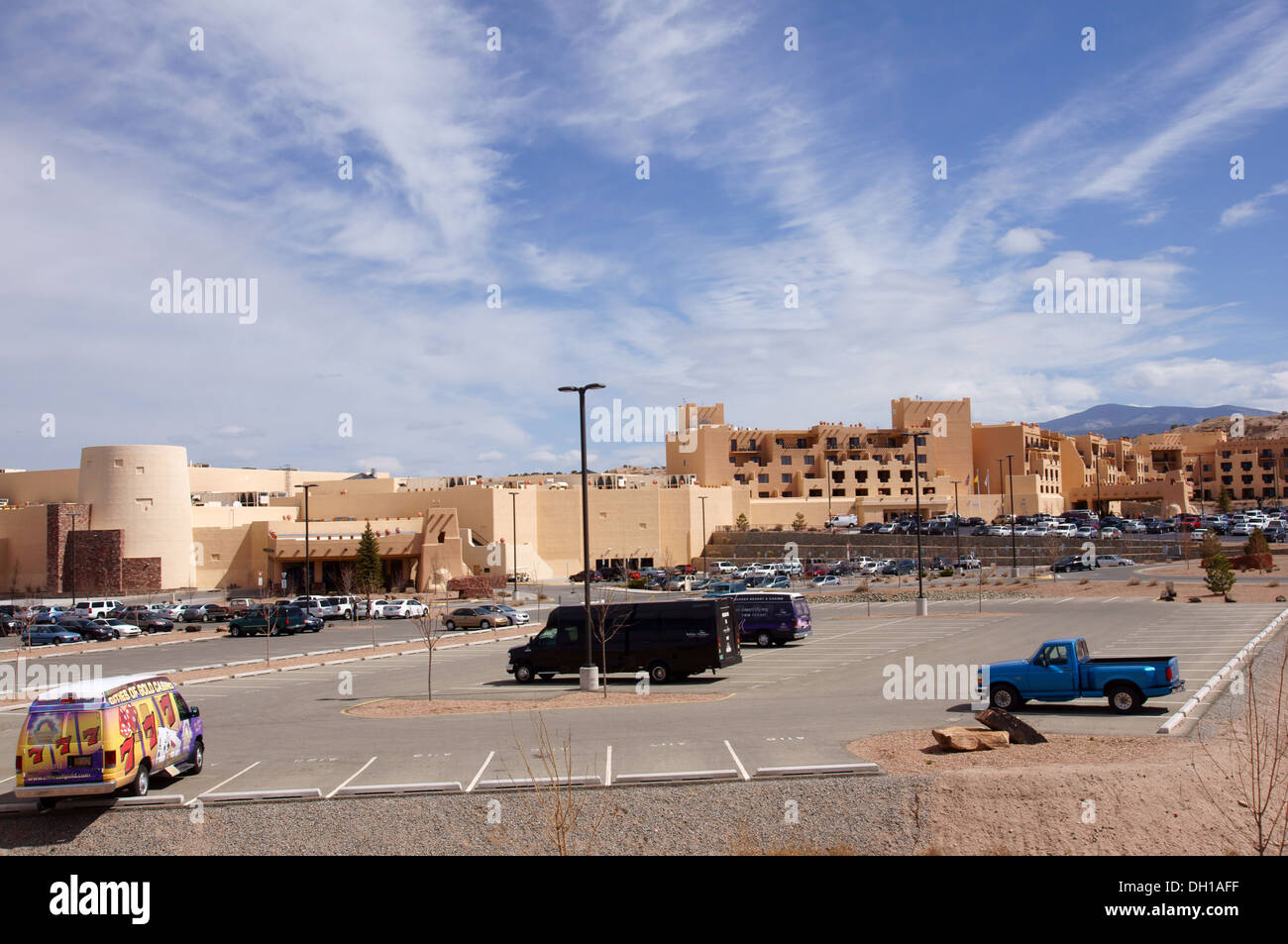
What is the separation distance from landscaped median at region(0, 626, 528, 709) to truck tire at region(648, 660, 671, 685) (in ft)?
27.6

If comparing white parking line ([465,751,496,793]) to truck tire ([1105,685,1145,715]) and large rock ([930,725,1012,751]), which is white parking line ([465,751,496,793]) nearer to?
large rock ([930,725,1012,751])

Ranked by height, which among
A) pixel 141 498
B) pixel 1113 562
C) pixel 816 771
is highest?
pixel 141 498

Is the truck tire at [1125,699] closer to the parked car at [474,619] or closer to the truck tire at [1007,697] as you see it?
the truck tire at [1007,697]

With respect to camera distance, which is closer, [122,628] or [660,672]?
[660,672]

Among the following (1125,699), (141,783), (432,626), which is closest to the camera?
(141,783)

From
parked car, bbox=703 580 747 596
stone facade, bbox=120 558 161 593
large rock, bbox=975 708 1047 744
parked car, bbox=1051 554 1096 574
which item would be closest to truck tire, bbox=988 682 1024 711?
large rock, bbox=975 708 1047 744

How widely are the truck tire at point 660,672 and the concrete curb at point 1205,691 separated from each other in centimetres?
1204

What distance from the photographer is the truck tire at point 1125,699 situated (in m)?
18.0

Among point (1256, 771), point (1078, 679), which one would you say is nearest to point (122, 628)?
point (1078, 679)

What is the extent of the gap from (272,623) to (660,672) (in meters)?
26.1

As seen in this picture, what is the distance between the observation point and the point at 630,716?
19781 mm

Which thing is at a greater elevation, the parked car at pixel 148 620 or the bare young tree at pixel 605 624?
the bare young tree at pixel 605 624

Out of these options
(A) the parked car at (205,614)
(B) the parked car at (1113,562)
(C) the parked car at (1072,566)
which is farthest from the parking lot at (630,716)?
(B) the parked car at (1113,562)

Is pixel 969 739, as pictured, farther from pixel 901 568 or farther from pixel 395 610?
pixel 901 568
